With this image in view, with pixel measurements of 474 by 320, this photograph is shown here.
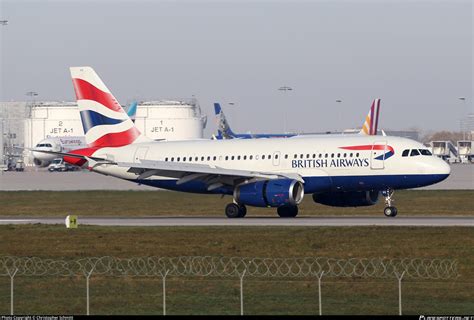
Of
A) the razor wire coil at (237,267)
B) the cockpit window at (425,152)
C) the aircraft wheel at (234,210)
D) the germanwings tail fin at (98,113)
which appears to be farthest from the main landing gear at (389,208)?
the razor wire coil at (237,267)

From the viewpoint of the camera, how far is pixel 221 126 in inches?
5576

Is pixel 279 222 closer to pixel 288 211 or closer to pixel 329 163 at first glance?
pixel 329 163

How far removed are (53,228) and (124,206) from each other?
21769 mm

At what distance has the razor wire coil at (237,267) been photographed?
A: 33.3 metres

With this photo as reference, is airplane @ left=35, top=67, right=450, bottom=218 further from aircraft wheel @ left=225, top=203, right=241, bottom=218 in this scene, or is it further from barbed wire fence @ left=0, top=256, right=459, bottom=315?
barbed wire fence @ left=0, top=256, right=459, bottom=315

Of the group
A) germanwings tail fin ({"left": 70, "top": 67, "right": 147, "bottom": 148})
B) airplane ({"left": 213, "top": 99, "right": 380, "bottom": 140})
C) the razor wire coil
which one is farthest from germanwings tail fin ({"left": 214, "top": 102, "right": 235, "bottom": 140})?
the razor wire coil

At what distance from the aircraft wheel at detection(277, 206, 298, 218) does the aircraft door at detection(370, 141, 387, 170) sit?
4.94 metres

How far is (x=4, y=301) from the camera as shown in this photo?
28609 millimetres

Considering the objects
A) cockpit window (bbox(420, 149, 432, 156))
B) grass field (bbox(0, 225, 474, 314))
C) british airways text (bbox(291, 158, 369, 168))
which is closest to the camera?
grass field (bbox(0, 225, 474, 314))

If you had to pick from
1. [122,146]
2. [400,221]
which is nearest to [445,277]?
[400,221]

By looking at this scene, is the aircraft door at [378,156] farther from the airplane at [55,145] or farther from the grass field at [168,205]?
the airplane at [55,145]

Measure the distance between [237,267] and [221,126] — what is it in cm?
10709

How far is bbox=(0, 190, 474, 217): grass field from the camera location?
63781 mm

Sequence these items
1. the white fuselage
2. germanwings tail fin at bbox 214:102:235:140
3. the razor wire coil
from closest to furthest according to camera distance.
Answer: the razor wire coil → the white fuselage → germanwings tail fin at bbox 214:102:235:140
